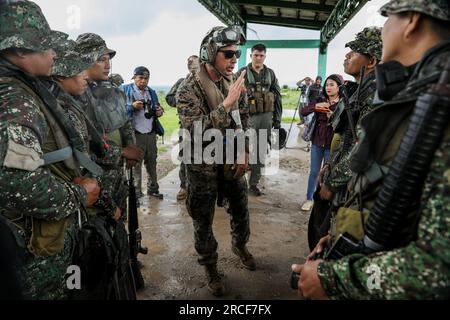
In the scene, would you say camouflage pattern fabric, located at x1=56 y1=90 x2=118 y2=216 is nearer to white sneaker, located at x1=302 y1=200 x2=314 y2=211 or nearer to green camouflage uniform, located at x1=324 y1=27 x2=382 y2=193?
green camouflage uniform, located at x1=324 y1=27 x2=382 y2=193

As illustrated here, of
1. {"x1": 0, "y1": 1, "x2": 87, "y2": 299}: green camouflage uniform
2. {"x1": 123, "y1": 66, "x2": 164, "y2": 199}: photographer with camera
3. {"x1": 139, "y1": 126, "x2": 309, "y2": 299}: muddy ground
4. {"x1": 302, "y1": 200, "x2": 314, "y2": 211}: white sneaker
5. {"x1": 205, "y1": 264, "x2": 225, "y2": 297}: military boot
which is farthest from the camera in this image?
{"x1": 123, "y1": 66, "x2": 164, "y2": 199}: photographer with camera

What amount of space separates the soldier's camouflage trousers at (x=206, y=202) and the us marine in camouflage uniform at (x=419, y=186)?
1.47m

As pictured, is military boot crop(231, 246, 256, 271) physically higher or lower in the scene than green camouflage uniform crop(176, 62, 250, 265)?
lower

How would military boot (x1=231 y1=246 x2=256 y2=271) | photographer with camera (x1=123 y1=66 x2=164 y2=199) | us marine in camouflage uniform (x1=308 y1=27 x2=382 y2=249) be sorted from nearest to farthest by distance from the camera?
1. us marine in camouflage uniform (x1=308 y1=27 x2=382 y2=249)
2. military boot (x1=231 y1=246 x2=256 y2=271)
3. photographer with camera (x1=123 y1=66 x2=164 y2=199)

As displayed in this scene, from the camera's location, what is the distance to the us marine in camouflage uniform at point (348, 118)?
2172 mm

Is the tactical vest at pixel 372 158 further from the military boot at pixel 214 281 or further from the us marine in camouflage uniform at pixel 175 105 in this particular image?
the us marine in camouflage uniform at pixel 175 105

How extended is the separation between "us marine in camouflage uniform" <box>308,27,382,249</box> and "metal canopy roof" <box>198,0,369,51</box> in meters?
3.67

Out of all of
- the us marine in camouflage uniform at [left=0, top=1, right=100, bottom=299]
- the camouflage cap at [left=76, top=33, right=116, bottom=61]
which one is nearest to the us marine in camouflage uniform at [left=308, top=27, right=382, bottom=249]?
the us marine in camouflage uniform at [left=0, top=1, right=100, bottom=299]

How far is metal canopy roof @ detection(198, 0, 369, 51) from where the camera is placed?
6.84 metres

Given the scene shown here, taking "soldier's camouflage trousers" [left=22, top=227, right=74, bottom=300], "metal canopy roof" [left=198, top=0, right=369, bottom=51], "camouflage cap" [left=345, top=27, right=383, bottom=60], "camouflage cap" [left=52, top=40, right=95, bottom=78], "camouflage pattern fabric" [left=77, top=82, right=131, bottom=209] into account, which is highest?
"metal canopy roof" [left=198, top=0, right=369, bottom=51]

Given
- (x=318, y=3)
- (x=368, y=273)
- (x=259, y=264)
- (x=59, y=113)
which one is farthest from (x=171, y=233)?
(x=318, y=3)

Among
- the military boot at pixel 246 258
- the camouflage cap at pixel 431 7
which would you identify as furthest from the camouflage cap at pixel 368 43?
the military boot at pixel 246 258

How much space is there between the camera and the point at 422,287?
83 cm

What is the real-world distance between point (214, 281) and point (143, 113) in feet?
9.39
